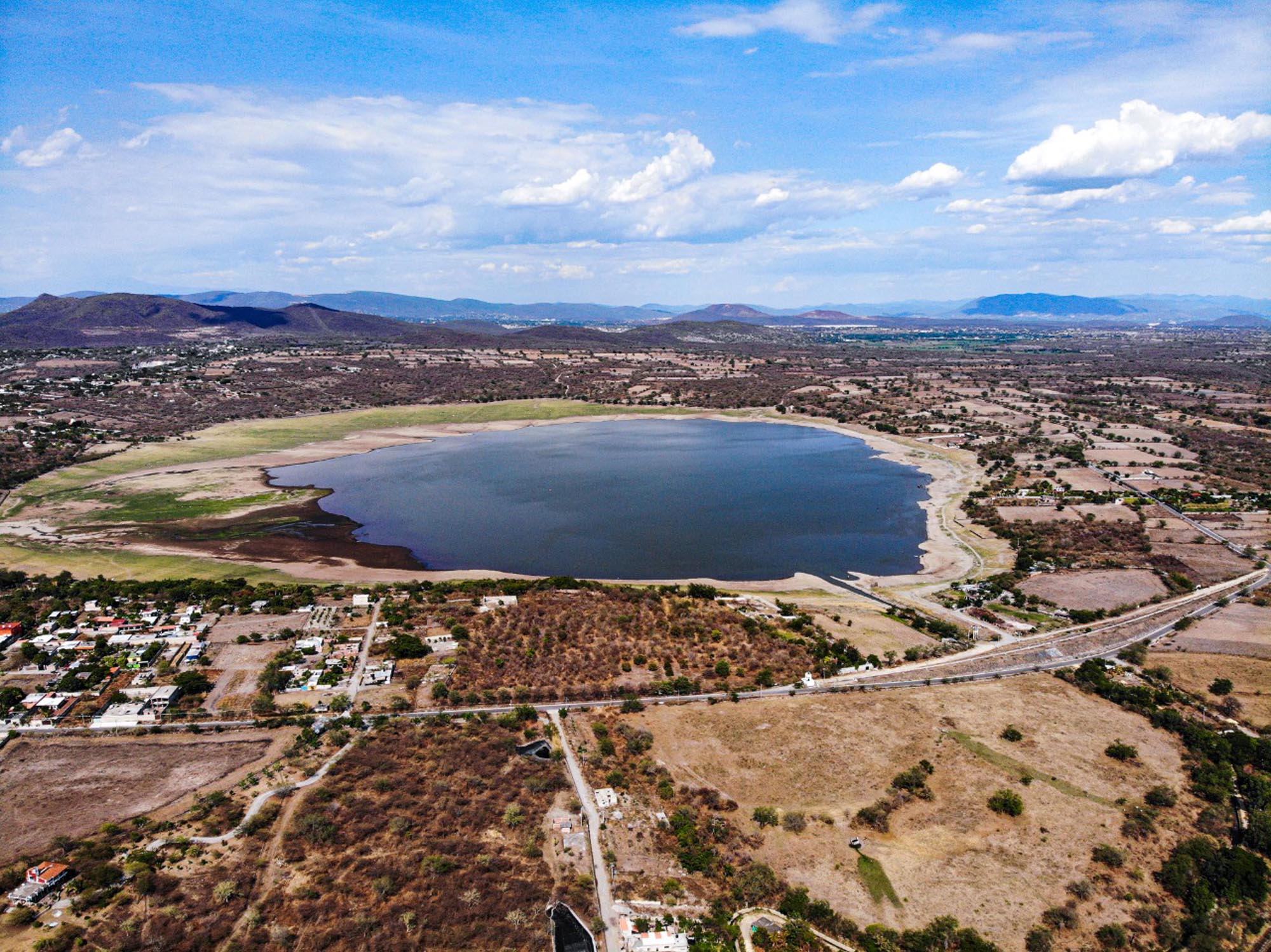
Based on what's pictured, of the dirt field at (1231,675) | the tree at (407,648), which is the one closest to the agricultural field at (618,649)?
the tree at (407,648)

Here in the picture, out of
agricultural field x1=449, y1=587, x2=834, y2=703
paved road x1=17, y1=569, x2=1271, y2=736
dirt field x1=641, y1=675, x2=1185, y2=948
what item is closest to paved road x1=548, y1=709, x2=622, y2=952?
paved road x1=17, y1=569, x2=1271, y2=736

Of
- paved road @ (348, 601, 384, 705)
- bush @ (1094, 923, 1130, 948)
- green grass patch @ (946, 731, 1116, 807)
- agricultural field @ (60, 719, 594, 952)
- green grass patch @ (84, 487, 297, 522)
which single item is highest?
green grass patch @ (84, 487, 297, 522)

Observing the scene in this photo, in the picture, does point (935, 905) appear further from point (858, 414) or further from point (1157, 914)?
point (858, 414)

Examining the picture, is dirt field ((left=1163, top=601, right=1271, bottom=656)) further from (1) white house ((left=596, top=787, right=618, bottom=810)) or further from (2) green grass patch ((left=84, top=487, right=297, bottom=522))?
(2) green grass patch ((left=84, top=487, right=297, bottom=522))

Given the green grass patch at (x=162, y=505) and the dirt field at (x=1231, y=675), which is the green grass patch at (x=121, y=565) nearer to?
the green grass patch at (x=162, y=505)

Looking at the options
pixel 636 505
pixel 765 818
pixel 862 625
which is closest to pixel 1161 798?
pixel 765 818
